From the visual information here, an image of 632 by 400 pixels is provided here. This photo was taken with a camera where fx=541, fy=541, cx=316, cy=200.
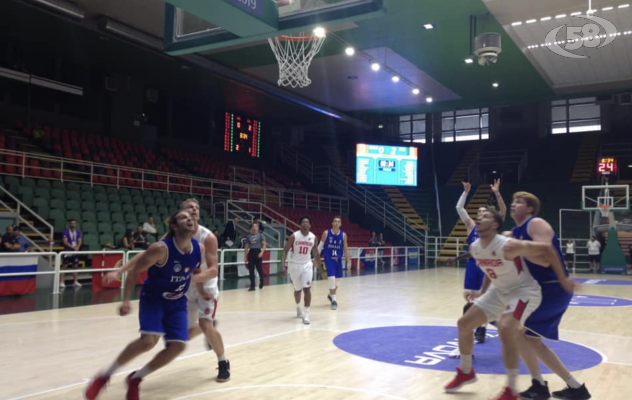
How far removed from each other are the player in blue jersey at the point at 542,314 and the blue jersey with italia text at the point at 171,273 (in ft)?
9.32

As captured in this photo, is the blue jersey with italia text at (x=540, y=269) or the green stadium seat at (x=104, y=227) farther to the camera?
the green stadium seat at (x=104, y=227)

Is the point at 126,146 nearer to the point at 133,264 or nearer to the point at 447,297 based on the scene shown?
the point at 447,297

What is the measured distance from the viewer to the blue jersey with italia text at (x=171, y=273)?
447cm

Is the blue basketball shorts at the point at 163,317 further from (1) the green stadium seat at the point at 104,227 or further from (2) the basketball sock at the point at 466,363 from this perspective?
(1) the green stadium seat at the point at 104,227

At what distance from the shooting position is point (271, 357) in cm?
629

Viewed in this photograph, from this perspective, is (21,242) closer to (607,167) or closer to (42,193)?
(42,193)

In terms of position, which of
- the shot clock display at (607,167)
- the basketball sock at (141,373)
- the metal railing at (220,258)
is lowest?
the basketball sock at (141,373)

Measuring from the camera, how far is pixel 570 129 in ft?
104

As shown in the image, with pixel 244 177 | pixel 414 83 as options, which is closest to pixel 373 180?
pixel 414 83

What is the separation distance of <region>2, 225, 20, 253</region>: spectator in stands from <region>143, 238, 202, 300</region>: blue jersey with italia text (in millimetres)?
8751

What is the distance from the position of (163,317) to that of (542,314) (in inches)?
127

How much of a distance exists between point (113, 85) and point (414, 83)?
11.7m

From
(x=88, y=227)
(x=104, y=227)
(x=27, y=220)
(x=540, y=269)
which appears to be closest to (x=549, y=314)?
(x=540, y=269)

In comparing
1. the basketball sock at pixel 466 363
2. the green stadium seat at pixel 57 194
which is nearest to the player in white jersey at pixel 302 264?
the basketball sock at pixel 466 363
